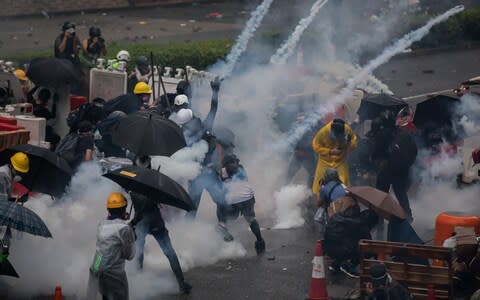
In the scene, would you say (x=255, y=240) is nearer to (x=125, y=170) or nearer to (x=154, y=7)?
(x=125, y=170)

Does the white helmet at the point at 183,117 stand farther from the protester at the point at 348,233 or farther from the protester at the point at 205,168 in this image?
the protester at the point at 348,233

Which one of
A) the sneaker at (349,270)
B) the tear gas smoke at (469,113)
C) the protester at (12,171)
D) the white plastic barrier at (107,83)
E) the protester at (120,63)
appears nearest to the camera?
the protester at (12,171)

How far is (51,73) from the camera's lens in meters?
15.7

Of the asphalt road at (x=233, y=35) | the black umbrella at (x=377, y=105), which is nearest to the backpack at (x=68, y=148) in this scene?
the asphalt road at (x=233, y=35)

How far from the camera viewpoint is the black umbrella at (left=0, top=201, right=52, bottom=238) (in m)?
10.4

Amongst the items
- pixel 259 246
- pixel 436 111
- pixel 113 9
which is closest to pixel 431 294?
pixel 259 246

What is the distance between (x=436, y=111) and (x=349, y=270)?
456cm

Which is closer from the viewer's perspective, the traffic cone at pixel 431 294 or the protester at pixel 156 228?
the traffic cone at pixel 431 294

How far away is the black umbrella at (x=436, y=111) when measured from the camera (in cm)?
1623

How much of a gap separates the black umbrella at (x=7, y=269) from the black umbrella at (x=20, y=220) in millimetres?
651

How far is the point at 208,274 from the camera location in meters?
12.5

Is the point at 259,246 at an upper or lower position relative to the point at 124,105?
lower

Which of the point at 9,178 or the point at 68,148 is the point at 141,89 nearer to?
the point at 68,148

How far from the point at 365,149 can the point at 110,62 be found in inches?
201
